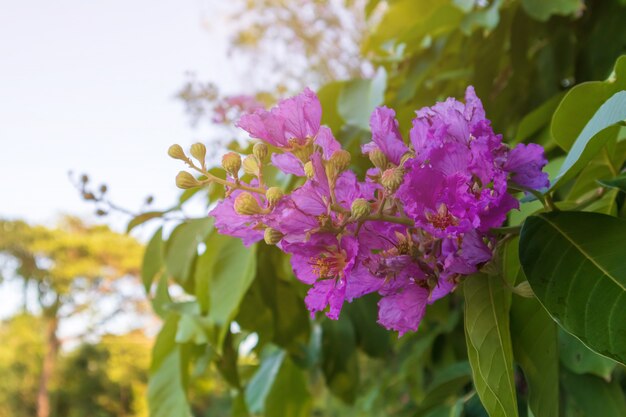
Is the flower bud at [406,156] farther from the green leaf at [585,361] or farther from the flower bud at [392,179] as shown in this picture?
the green leaf at [585,361]

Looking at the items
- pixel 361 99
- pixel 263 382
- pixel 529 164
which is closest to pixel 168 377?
pixel 263 382

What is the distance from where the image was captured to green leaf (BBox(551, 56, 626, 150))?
59 centimetres

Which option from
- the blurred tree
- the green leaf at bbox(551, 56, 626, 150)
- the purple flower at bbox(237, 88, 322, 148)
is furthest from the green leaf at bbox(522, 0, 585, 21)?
the blurred tree

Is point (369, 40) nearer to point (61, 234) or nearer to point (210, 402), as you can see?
point (210, 402)

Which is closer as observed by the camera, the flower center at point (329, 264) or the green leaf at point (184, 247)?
the flower center at point (329, 264)

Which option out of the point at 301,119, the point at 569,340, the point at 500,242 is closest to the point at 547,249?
the point at 500,242

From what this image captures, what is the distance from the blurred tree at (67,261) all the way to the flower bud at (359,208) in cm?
1418

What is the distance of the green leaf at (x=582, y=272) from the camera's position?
45 centimetres

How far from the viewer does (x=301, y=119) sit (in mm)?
493

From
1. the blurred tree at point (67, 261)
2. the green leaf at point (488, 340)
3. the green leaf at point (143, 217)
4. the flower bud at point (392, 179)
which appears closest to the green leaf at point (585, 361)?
the green leaf at point (488, 340)

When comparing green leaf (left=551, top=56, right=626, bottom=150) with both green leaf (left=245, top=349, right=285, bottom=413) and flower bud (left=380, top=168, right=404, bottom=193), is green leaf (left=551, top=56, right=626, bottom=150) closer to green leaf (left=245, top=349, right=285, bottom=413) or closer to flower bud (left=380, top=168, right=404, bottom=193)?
flower bud (left=380, top=168, right=404, bottom=193)

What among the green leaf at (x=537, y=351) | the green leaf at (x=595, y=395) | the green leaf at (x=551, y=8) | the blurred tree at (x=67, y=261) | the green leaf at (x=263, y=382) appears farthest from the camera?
the blurred tree at (x=67, y=261)

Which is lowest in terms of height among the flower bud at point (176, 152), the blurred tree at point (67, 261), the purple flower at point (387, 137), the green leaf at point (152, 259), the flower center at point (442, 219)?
the blurred tree at point (67, 261)

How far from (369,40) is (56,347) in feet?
44.6
